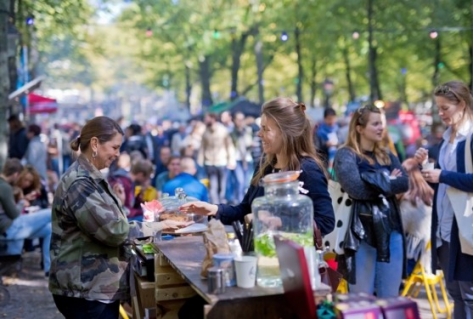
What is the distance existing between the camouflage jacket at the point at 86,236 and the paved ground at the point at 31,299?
12.2 ft

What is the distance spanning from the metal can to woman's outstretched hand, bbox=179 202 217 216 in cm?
137

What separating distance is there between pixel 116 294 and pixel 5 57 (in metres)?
8.65

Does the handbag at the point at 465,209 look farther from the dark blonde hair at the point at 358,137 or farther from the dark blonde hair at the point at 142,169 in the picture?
the dark blonde hair at the point at 142,169

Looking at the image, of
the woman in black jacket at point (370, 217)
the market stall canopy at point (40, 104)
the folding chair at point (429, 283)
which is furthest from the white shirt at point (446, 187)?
the market stall canopy at point (40, 104)

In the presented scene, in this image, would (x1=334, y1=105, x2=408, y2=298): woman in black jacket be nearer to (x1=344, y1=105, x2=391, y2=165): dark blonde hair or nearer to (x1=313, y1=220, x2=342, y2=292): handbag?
(x1=344, y1=105, x2=391, y2=165): dark blonde hair

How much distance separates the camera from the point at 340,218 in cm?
571

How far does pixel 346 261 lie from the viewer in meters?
5.68

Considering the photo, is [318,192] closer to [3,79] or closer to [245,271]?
[245,271]

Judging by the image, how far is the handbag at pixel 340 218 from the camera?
5.66 metres

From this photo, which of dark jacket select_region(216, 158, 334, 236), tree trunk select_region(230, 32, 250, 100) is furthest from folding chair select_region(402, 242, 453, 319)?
tree trunk select_region(230, 32, 250, 100)

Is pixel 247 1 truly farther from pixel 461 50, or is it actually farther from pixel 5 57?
pixel 5 57

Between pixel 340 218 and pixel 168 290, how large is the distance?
2065 millimetres

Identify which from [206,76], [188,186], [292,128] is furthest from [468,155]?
[206,76]

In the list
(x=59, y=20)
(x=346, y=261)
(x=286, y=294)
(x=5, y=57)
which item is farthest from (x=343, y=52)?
(x=286, y=294)
